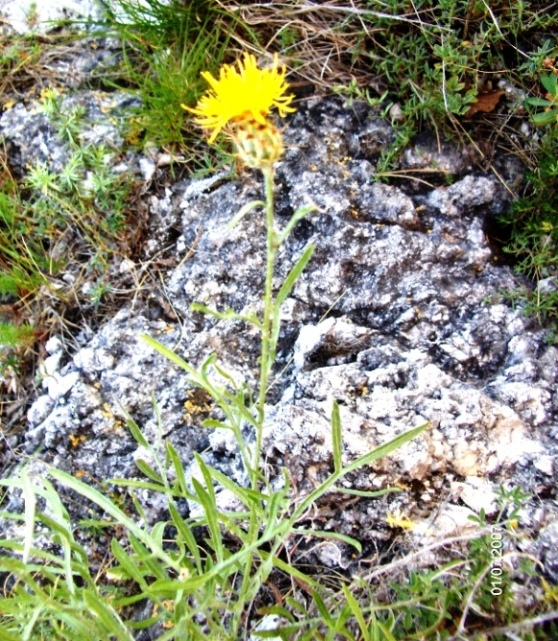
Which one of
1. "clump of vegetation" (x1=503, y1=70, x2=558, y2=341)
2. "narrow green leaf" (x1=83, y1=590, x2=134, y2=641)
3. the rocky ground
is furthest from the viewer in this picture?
"clump of vegetation" (x1=503, y1=70, x2=558, y2=341)

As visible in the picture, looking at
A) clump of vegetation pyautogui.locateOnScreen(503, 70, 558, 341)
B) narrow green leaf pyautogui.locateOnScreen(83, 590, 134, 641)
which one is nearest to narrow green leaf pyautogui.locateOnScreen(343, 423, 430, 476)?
narrow green leaf pyautogui.locateOnScreen(83, 590, 134, 641)

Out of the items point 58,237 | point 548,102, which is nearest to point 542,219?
point 548,102

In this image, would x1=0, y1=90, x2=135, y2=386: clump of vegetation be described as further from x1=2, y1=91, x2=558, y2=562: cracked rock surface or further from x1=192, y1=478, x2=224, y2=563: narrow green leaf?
x1=192, y1=478, x2=224, y2=563: narrow green leaf

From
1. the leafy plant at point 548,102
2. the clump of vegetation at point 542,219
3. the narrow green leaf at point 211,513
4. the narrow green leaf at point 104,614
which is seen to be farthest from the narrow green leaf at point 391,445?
the leafy plant at point 548,102

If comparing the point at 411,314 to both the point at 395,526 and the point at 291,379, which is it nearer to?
the point at 291,379

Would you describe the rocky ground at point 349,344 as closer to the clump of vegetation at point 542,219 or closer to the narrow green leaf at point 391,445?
the clump of vegetation at point 542,219

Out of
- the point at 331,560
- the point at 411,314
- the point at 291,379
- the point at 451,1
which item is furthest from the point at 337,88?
the point at 331,560

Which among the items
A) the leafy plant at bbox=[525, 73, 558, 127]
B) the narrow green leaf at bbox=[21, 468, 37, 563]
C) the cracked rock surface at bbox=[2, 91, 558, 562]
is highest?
the leafy plant at bbox=[525, 73, 558, 127]

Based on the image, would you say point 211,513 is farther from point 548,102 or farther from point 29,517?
point 548,102

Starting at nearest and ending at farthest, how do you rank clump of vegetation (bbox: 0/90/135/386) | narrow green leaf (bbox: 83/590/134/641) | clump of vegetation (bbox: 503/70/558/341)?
narrow green leaf (bbox: 83/590/134/641), clump of vegetation (bbox: 503/70/558/341), clump of vegetation (bbox: 0/90/135/386)
